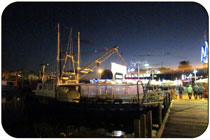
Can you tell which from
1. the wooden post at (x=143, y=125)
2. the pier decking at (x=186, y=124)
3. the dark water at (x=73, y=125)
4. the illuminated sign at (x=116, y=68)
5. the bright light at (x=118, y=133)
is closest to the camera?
the wooden post at (x=143, y=125)

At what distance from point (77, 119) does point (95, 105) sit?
7.09 feet

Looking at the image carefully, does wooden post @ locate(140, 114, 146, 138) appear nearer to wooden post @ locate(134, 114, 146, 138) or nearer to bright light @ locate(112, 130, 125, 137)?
wooden post @ locate(134, 114, 146, 138)

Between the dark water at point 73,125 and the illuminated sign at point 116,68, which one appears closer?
the dark water at point 73,125

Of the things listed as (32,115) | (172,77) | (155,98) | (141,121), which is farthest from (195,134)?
(172,77)

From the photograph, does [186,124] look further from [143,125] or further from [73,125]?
[73,125]

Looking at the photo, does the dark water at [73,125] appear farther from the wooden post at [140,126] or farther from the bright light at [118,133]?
the wooden post at [140,126]

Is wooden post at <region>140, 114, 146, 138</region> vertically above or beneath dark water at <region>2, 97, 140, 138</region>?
above

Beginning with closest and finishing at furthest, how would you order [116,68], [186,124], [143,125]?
[143,125], [186,124], [116,68]

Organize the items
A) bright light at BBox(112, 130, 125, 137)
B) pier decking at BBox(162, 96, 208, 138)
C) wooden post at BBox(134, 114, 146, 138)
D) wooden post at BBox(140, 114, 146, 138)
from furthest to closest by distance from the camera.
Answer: bright light at BBox(112, 130, 125, 137), pier decking at BBox(162, 96, 208, 138), wooden post at BBox(140, 114, 146, 138), wooden post at BBox(134, 114, 146, 138)

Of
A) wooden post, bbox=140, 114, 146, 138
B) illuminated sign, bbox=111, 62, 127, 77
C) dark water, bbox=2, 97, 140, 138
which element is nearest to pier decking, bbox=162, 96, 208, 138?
wooden post, bbox=140, 114, 146, 138

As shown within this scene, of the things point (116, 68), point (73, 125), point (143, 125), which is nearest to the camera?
point (143, 125)

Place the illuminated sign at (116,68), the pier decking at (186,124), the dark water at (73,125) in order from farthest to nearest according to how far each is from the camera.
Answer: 1. the illuminated sign at (116,68)
2. the dark water at (73,125)
3. the pier decking at (186,124)

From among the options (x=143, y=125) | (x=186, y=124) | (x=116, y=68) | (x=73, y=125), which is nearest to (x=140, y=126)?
(x=143, y=125)

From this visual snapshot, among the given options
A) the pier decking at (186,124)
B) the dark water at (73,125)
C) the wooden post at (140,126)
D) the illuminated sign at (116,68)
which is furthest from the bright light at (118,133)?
the illuminated sign at (116,68)
